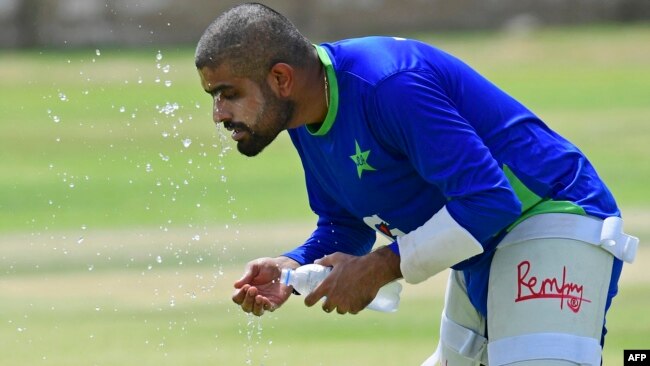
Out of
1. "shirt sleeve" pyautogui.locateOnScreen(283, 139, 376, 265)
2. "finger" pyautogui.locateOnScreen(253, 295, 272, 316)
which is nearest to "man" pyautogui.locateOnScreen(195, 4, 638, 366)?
"finger" pyautogui.locateOnScreen(253, 295, 272, 316)

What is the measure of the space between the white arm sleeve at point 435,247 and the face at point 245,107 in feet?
2.15

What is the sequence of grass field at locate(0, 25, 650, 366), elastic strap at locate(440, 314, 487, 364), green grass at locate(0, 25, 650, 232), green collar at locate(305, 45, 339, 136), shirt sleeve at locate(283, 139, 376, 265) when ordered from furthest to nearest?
green grass at locate(0, 25, 650, 232) < grass field at locate(0, 25, 650, 366) < shirt sleeve at locate(283, 139, 376, 265) < elastic strap at locate(440, 314, 487, 364) < green collar at locate(305, 45, 339, 136)

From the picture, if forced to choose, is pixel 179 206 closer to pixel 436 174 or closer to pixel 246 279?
pixel 246 279

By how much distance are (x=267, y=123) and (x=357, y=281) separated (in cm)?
69

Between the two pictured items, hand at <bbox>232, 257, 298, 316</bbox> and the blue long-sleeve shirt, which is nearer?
the blue long-sleeve shirt

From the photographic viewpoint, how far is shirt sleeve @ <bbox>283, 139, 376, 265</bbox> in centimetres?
633

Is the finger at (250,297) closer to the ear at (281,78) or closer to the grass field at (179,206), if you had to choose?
the grass field at (179,206)

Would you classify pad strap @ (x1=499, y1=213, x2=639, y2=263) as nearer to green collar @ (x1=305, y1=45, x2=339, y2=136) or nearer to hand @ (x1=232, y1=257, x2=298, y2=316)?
green collar @ (x1=305, y1=45, x2=339, y2=136)

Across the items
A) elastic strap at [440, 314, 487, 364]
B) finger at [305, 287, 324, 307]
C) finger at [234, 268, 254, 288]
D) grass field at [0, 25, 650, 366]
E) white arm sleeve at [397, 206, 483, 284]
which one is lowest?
elastic strap at [440, 314, 487, 364]

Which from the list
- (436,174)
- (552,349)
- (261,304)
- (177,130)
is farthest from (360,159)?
(177,130)

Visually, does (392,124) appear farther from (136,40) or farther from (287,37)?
(136,40)

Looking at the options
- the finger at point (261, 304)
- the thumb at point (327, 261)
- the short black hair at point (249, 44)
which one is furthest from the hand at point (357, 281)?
the short black hair at point (249, 44)

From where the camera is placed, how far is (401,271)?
18.2 feet

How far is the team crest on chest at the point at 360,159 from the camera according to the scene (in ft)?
18.4
